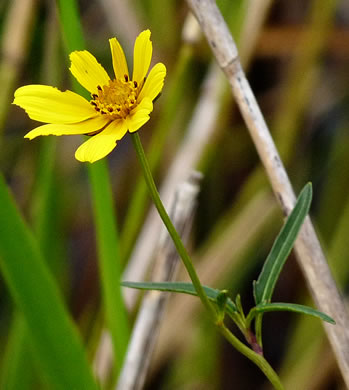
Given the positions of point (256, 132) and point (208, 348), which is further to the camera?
point (208, 348)

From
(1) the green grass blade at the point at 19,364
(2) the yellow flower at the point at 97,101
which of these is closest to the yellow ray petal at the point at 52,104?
(2) the yellow flower at the point at 97,101

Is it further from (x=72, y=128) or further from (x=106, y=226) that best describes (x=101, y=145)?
(x=106, y=226)

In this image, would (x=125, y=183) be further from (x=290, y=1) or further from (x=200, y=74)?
(x=290, y=1)

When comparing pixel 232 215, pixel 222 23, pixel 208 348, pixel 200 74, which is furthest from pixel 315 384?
pixel 222 23

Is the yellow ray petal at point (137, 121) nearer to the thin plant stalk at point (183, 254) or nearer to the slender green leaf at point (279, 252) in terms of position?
the thin plant stalk at point (183, 254)

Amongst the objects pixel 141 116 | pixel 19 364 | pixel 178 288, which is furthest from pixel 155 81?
pixel 19 364

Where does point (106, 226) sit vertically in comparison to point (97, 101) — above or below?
below
